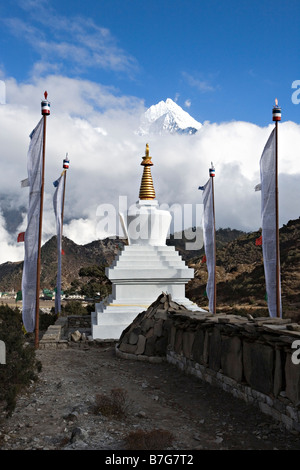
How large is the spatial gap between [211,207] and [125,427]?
467 inches

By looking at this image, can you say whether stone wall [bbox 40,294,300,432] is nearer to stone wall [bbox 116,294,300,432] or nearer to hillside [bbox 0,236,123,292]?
stone wall [bbox 116,294,300,432]

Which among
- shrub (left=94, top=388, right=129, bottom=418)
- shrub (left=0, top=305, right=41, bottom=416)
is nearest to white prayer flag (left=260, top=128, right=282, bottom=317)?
shrub (left=94, top=388, right=129, bottom=418)

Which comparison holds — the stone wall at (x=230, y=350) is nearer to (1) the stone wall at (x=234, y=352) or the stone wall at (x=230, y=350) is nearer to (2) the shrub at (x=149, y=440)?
(1) the stone wall at (x=234, y=352)

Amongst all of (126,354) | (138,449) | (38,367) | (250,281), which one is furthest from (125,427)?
(250,281)

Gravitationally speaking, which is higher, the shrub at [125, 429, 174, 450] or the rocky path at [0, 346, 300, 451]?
Answer: the shrub at [125, 429, 174, 450]

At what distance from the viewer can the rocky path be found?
4.97 m

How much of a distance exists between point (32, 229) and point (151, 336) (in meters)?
4.54

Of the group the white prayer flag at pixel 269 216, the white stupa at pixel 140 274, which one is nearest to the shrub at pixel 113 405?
the white prayer flag at pixel 269 216

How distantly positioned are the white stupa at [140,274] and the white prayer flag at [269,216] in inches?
127

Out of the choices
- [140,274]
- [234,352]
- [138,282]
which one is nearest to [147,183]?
[140,274]

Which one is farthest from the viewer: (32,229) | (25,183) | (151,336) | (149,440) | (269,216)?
(269,216)

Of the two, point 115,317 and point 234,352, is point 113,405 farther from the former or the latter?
point 115,317

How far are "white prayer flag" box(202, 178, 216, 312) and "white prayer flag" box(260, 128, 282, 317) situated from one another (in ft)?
13.1

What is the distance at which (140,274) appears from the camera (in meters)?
14.5
